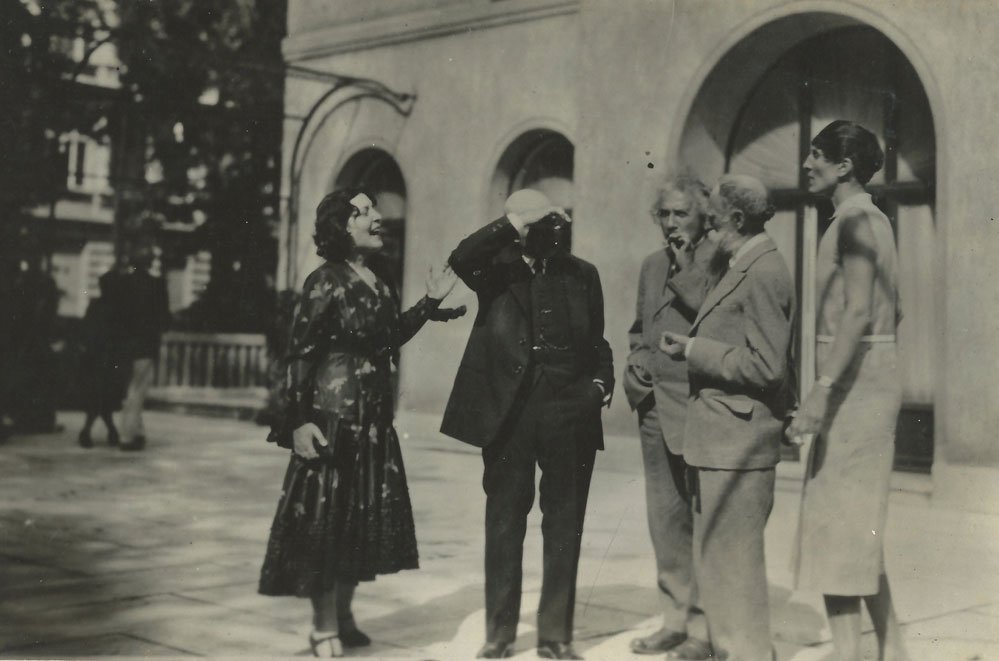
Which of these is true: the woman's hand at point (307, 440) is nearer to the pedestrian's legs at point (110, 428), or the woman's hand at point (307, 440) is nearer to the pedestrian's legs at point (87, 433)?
the pedestrian's legs at point (87, 433)

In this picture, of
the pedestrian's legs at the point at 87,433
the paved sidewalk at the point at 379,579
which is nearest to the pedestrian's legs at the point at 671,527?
the paved sidewalk at the point at 379,579

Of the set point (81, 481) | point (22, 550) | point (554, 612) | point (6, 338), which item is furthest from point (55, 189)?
point (554, 612)

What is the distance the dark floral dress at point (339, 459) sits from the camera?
4.58 metres

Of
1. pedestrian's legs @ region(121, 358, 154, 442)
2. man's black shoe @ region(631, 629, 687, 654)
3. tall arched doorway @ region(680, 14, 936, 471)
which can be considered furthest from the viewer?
pedestrian's legs @ region(121, 358, 154, 442)

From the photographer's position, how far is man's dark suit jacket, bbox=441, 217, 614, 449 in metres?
4.58

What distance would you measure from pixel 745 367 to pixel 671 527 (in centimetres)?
109

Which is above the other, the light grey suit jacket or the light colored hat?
the light colored hat

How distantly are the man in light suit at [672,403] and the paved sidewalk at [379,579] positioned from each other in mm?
289

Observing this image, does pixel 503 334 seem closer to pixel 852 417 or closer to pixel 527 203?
pixel 527 203

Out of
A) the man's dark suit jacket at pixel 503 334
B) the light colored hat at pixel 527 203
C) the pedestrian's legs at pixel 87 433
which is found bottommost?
the pedestrian's legs at pixel 87 433

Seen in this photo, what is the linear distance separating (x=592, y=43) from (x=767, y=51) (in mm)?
1594

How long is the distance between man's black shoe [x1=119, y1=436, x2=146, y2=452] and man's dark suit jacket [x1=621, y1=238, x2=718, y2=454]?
825cm

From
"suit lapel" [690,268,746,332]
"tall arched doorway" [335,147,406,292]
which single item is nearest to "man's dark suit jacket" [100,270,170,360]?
"tall arched doorway" [335,147,406,292]

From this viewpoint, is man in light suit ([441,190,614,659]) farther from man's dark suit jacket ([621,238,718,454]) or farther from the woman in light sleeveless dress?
the woman in light sleeveless dress
